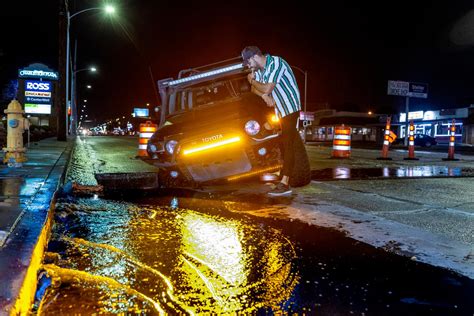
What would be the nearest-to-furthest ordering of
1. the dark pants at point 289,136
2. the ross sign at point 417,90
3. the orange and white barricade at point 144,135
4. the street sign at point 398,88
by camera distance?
the dark pants at point 289,136, the orange and white barricade at point 144,135, the street sign at point 398,88, the ross sign at point 417,90

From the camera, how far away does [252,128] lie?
560 centimetres

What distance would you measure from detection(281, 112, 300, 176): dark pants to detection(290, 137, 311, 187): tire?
0.13 metres

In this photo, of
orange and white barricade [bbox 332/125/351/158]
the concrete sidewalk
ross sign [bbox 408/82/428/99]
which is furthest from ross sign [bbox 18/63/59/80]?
the concrete sidewalk

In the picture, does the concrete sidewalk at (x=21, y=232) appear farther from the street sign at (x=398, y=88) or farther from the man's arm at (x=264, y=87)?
the street sign at (x=398, y=88)

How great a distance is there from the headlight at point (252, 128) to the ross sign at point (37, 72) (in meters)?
61.0

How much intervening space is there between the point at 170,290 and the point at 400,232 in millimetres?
2395

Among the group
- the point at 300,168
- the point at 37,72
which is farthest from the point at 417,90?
the point at 37,72

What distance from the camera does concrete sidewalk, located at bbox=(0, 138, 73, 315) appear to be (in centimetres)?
229

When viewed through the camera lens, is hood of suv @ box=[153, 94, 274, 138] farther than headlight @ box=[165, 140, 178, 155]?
No

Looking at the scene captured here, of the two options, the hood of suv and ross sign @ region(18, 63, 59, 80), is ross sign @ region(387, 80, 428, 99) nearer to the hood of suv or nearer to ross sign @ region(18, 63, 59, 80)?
the hood of suv

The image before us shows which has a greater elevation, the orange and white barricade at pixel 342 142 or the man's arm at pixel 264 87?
the man's arm at pixel 264 87

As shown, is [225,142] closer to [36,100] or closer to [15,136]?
[15,136]

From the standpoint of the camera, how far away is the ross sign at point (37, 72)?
60244 millimetres

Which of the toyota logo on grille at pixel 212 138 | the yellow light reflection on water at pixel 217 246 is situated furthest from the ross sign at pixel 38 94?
the yellow light reflection on water at pixel 217 246
